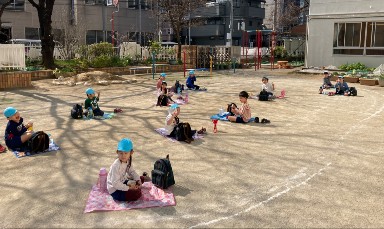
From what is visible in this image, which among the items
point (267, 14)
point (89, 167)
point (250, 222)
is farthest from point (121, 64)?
point (267, 14)

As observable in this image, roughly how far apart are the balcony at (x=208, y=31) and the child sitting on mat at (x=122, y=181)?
51911 millimetres

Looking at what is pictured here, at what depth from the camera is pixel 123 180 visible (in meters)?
5.49

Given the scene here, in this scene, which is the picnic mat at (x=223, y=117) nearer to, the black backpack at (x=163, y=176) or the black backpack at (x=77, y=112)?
the black backpack at (x=77, y=112)

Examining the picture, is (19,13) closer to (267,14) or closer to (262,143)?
(262,143)

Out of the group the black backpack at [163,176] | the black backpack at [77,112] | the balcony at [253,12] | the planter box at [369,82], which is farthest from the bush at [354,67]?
the balcony at [253,12]

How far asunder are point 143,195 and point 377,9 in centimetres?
2317

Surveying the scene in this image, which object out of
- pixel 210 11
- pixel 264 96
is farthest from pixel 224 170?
pixel 210 11

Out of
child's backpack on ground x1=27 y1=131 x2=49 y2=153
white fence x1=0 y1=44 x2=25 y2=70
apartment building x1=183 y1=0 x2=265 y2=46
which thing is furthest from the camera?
apartment building x1=183 y1=0 x2=265 y2=46

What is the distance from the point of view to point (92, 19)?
39.1 meters

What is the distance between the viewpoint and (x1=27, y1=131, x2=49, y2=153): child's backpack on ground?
739 centimetres

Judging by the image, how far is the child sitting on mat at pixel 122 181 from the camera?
532cm

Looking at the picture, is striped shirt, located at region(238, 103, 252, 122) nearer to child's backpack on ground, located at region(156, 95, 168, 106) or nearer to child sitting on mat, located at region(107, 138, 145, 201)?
child's backpack on ground, located at region(156, 95, 168, 106)

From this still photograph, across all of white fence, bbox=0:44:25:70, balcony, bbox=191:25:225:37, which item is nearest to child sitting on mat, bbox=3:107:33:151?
white fence, bbox=0:44:25:70

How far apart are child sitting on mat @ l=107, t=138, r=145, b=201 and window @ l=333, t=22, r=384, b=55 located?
23.1 m
